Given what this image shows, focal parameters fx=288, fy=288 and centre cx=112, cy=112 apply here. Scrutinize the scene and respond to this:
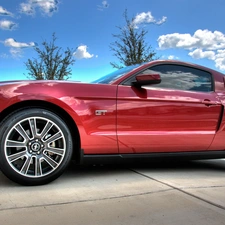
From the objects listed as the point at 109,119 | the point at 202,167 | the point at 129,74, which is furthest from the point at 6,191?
the point at 202,167

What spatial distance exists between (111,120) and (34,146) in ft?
2.82

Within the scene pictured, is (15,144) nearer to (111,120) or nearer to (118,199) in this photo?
(111,120)

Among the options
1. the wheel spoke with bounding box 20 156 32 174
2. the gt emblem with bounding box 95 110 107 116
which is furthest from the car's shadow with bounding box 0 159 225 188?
the gt emblem with bounding box 95 110 107 116

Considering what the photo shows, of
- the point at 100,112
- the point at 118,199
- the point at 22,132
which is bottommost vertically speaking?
the point at 118,199

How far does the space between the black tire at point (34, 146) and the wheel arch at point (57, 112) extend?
6 centimetres

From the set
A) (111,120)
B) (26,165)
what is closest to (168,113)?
(111,120)

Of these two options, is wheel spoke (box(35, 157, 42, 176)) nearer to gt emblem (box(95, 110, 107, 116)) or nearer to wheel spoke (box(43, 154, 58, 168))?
wheel spoke (box(43, 154, 58, 168))

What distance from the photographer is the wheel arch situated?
2.94 meters

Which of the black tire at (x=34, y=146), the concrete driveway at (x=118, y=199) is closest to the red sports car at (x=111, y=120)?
the black tire at (x=34, y=146)

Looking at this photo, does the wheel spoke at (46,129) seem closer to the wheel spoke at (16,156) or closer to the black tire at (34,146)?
the black tire at (34,146)

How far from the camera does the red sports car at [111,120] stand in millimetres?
2898

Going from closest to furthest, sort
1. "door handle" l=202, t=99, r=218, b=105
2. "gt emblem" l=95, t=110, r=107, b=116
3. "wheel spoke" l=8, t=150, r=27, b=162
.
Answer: "wheel spoke" l=8, t=150, r=27, b=162 → "gt emblem" l=95, t=110, r=107, b=116 → "door handle" l=202, t=99, r=218, b=105

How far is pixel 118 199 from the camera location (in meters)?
2.69

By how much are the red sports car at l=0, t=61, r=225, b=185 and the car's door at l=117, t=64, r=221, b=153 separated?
1cm
